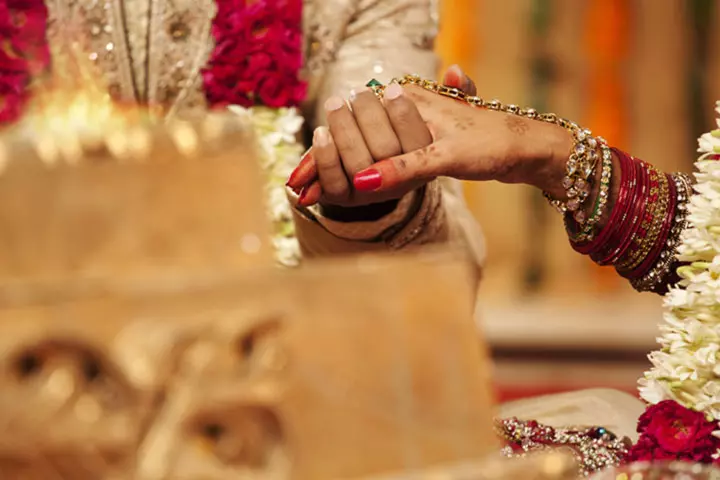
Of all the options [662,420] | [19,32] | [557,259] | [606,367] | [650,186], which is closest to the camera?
[662,420]

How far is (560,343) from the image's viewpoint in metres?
3.71

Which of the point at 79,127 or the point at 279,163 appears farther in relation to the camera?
the point at 279,163

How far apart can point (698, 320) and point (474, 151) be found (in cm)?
31

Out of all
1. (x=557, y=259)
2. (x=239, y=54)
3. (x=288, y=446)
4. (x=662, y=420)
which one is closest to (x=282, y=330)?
(x=288, y=446)

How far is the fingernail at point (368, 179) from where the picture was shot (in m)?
0.95

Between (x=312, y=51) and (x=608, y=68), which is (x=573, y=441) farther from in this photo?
Answer: (x=608, y=68)

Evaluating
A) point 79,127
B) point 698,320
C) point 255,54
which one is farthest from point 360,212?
point 79,127

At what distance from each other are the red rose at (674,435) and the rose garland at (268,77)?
0.74 metres

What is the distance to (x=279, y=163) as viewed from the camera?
161 cm

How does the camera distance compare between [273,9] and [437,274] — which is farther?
[273,9]

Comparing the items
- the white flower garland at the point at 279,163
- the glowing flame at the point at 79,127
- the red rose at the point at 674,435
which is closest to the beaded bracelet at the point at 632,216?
the red rose at the point at 674,435

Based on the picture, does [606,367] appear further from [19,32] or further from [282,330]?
[282,330]

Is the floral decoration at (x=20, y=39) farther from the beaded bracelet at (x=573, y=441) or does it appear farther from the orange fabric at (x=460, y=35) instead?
the orange fabric at (x=460, y=35)

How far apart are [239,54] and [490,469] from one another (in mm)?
1213
